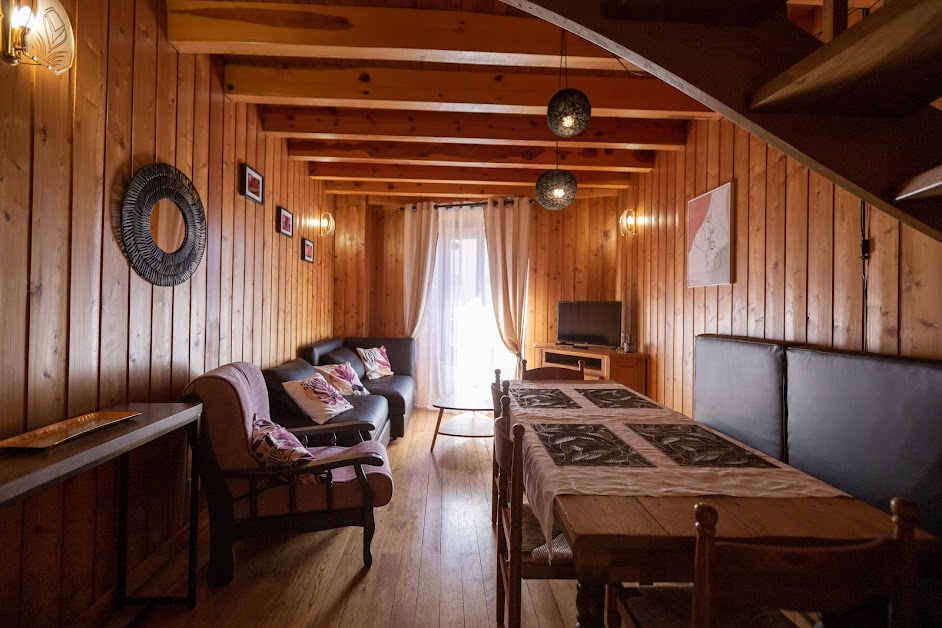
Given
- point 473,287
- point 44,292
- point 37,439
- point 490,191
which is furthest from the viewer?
point 473,287

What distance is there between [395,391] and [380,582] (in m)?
2.33

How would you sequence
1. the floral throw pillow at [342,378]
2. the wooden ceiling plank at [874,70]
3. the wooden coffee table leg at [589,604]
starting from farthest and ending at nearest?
the floral throw pillow at [342,378], the wooden coffee table leg at [589,604], the wooden ceiling plank at [874,70]

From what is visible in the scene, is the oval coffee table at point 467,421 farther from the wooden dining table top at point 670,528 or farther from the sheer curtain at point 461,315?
the wooden dining table top at point 670,528

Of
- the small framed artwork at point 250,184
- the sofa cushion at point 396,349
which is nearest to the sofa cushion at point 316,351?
the sofa cushion at point 396,349

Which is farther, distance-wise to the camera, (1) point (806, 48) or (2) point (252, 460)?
(2) point (252, 460)

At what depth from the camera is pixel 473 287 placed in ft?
18.9

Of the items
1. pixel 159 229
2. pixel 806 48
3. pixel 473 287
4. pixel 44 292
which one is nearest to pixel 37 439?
pixel 44 292

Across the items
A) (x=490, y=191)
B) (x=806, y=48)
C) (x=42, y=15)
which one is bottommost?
(x=806, y=48)

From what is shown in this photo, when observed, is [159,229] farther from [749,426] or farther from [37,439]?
[749,426]

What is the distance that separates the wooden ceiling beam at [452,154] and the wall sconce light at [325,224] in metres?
1.07

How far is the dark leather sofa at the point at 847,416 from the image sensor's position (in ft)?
4.74

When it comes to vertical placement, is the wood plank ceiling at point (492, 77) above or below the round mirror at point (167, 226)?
above

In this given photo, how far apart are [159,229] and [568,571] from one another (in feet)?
7.80

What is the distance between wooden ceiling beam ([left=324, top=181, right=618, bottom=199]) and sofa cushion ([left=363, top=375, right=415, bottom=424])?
2.16 metres
